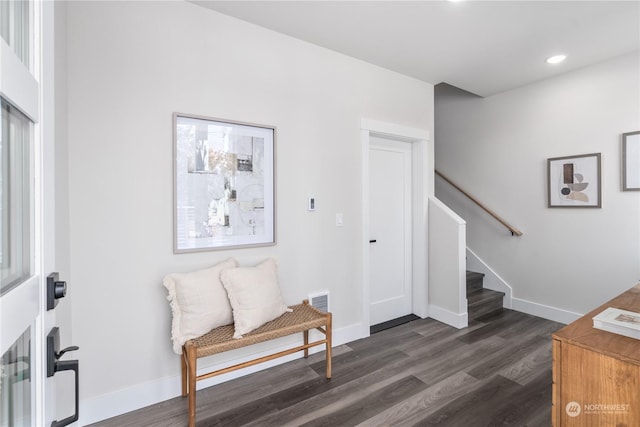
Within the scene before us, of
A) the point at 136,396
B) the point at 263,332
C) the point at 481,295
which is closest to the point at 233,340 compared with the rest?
the point at 263,332

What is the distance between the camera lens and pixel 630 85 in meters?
2.86

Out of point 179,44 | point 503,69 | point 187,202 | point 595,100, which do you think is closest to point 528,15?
point 503,69

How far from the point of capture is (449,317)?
3.28 metres

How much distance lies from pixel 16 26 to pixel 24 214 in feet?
1.47

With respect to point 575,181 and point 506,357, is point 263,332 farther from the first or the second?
point 575,181

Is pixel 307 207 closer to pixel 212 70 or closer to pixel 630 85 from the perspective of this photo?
pixel 212 70

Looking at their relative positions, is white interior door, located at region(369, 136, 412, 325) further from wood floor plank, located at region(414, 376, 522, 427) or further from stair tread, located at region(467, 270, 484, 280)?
wood floor plank, located at region(414, 376, 522, 427)

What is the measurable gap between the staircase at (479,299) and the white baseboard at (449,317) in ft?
0.75

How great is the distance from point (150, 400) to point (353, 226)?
78.9 inches

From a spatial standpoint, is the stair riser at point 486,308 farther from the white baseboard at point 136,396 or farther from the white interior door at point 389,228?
the white baseboard at point 136,396

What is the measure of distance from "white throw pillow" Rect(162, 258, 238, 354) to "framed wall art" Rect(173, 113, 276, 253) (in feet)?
0.81

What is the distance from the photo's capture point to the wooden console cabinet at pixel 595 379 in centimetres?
114

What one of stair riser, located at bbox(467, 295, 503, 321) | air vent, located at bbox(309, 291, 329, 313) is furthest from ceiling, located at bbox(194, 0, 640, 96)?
stair riser, located at bbox(467, 295, 503, 321)

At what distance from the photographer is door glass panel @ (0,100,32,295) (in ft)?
2.22
